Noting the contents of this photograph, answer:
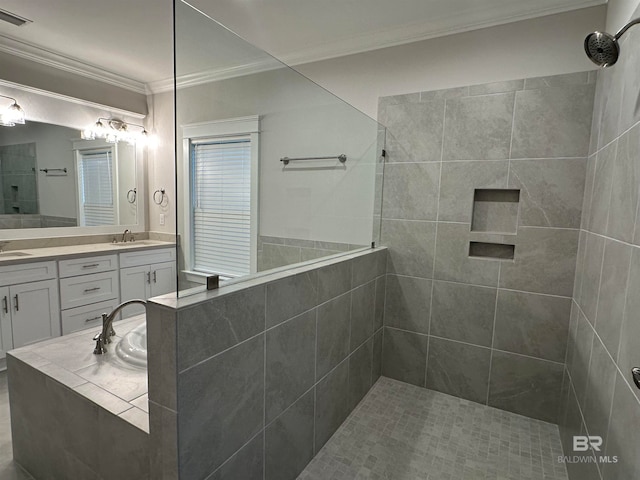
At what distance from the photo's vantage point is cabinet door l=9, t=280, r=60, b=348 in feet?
7.79

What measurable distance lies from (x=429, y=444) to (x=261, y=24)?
9.53ft

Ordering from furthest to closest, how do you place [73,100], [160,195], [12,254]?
[160,195], [73,100], [12,254]

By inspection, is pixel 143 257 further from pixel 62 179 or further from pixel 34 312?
pixel 62 179

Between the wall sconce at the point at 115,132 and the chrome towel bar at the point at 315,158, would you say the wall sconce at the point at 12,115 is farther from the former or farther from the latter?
the chrome towel bar at the point at 315,158

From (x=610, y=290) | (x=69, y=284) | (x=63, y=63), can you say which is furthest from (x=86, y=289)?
(x=610, y=290)

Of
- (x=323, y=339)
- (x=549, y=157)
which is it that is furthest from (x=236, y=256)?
(x=549, y=157)

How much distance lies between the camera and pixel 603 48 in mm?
1113

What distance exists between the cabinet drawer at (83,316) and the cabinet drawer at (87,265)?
0.30 m

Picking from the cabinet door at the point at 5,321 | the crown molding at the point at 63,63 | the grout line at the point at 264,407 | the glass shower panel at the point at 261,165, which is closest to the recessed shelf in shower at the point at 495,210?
the glass shower panel at the point at 261,165

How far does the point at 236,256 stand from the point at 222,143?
0.69 meters

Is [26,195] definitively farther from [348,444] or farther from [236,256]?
[348,444]

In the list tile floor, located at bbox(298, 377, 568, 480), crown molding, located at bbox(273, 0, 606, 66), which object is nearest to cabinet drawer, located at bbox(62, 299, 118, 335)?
tile floor, located at bbox(298, 377, 568, 480)

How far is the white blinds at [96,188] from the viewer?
10.5ft

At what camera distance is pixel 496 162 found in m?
2.04
